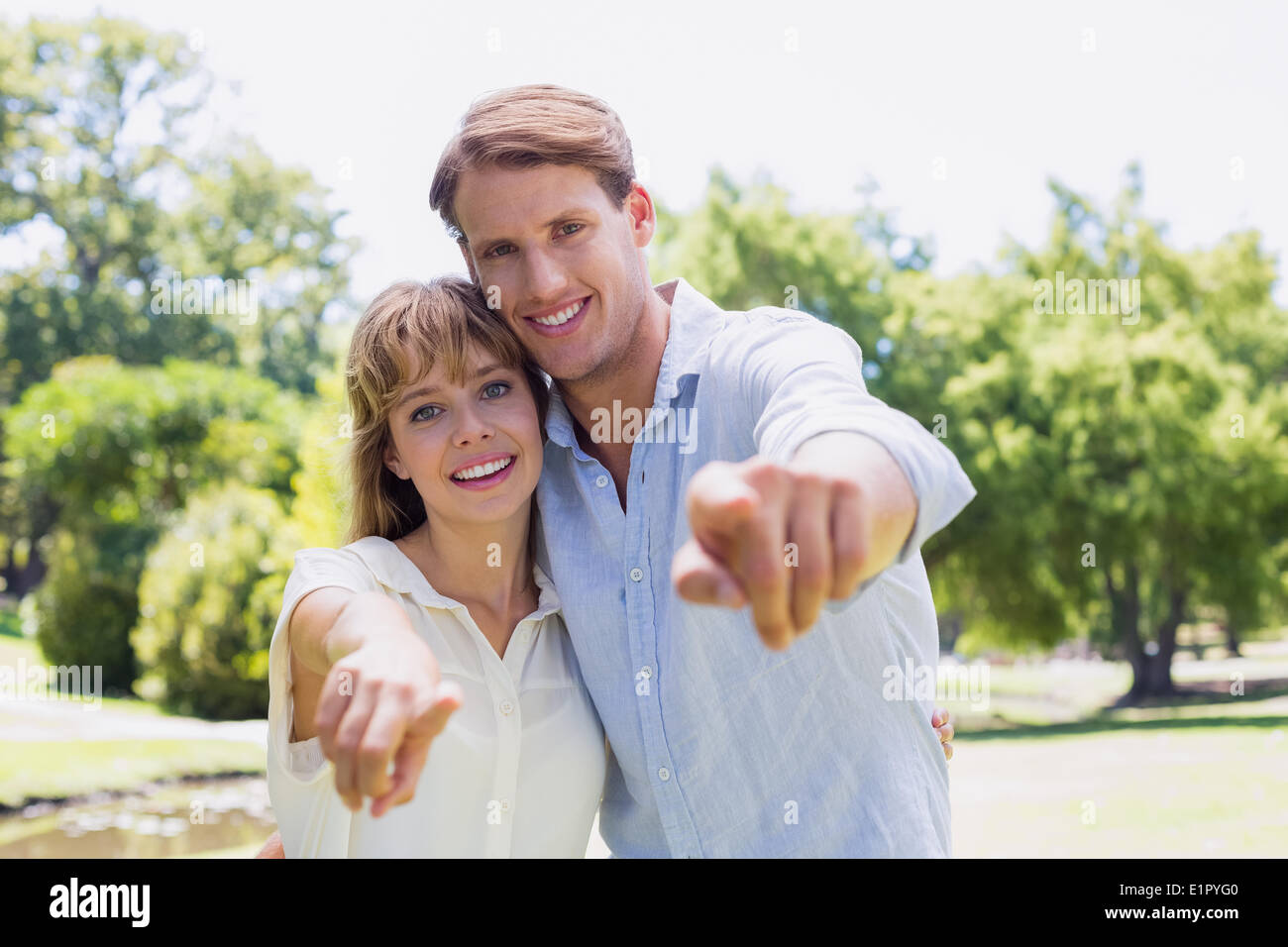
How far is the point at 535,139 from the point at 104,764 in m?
12.4

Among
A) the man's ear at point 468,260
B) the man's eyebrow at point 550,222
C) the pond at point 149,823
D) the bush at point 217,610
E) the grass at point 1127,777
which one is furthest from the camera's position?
the bush at point 217,610

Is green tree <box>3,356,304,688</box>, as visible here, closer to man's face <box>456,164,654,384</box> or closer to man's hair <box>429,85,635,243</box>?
man's hair <box>429,85,635,243</box>

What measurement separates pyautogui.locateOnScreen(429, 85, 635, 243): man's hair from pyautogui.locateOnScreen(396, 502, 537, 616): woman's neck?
770mm

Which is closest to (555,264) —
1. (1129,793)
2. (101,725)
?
(1129,793)

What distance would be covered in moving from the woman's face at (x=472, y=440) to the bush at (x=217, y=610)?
1430 centimetres

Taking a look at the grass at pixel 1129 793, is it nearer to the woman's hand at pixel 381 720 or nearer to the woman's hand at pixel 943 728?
the woman's hand at pixel 943 728

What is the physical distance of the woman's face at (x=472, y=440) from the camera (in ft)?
8.39

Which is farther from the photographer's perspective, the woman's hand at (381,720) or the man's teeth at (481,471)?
the man's teeth at (481,471)

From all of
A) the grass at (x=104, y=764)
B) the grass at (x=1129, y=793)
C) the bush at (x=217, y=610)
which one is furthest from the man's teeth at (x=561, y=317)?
the bush at (x=217, y=610)

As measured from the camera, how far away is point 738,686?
2379 mm
